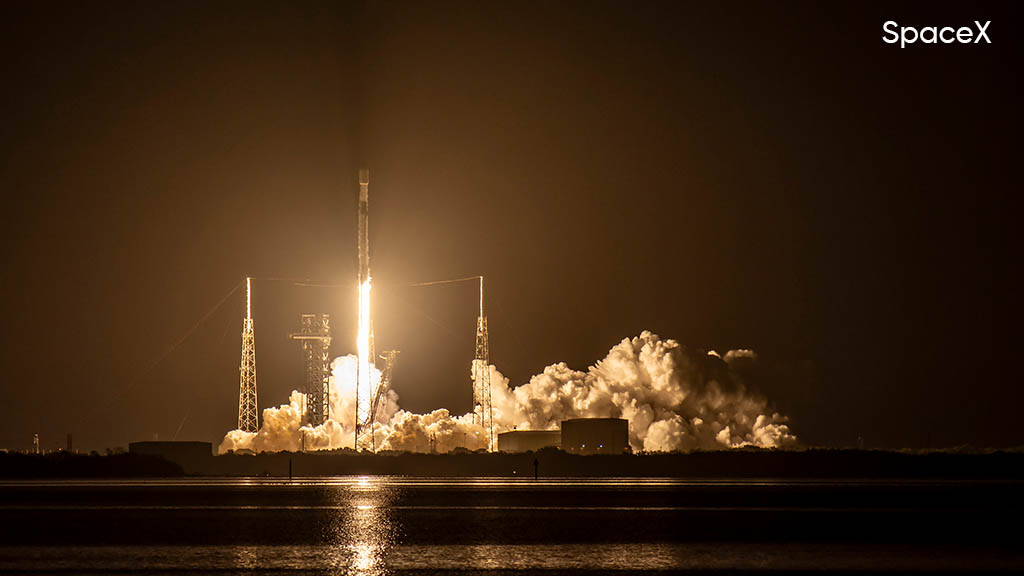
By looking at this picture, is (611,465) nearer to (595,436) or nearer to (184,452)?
(595,436)

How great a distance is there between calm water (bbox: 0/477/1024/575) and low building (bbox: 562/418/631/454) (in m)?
51.1

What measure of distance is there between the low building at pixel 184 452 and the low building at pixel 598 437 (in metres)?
33.5

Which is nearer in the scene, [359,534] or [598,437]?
[359,534]

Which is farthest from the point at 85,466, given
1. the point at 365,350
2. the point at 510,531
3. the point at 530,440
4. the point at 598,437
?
the point at 510,531

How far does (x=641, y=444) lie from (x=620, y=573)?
111 m

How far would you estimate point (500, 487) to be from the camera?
195 ft

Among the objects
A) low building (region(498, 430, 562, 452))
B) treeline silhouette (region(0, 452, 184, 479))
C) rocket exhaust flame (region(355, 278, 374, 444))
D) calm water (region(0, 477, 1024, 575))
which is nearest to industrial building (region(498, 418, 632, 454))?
low building (region(498, 430, 562, 452))

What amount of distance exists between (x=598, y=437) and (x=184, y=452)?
39.3m

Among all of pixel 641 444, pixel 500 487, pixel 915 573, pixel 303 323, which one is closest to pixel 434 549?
pixel 915 573

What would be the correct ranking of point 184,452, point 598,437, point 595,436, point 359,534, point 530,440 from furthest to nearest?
point 530,440
point 184,452
point 595,436
point 598,437
point 359,534

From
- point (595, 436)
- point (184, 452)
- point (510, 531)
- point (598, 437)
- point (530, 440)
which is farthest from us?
point (530, 440)

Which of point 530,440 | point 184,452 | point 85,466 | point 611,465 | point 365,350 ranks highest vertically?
point 365,350

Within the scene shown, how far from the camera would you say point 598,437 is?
10506cm

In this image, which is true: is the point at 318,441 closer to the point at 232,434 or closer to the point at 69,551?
the point at 232,434
